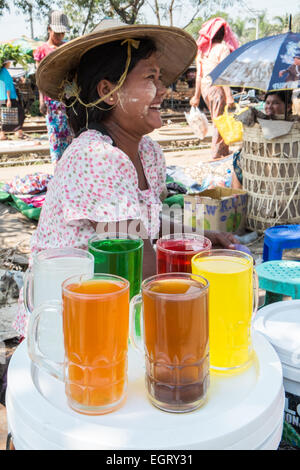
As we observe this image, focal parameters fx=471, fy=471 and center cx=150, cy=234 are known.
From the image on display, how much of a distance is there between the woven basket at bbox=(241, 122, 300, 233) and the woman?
90.5 inches

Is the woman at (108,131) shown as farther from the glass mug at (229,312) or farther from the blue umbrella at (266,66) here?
the blue umbrella at (266,66)

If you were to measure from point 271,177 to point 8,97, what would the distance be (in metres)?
7.64

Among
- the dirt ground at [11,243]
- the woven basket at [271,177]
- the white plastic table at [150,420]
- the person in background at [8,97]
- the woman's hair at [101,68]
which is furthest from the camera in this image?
the person in background at [8,97]

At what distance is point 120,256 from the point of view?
1.09 meters

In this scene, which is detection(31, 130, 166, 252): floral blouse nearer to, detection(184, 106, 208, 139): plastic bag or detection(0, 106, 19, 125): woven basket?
detection(184, 106, 208, 139): plastic bag

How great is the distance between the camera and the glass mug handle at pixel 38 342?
85 centimetres

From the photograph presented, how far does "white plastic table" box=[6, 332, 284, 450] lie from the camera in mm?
767

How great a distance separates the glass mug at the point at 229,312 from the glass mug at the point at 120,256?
17cm

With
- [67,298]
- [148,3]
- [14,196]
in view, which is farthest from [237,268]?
[148,3]

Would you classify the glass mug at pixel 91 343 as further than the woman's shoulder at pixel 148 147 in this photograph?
No

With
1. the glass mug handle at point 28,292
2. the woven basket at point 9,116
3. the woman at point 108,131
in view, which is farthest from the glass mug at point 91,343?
the woven basket at point 9,116
